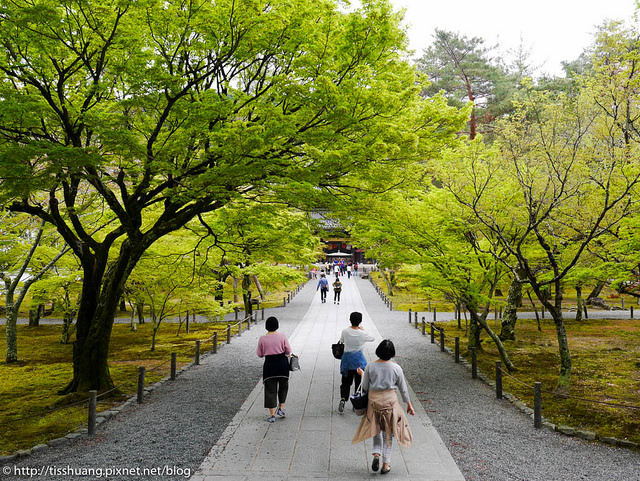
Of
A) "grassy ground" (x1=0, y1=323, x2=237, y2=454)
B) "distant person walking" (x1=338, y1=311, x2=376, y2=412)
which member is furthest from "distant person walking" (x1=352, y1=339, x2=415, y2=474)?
"grassy ground" (x1=0, y1=323, x2=237, y2=454)

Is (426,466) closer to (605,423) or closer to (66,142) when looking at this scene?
(605,423)

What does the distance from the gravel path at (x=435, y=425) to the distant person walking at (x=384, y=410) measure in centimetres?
118

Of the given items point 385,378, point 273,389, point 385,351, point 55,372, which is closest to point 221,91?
point 273,389

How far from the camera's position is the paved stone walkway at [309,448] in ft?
18.1

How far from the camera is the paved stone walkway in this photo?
5.50 metres

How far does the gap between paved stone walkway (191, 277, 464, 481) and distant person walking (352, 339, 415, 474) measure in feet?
1.25

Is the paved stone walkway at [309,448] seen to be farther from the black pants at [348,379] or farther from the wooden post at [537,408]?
the wooden post at [537,408]

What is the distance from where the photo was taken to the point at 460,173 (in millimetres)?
10688

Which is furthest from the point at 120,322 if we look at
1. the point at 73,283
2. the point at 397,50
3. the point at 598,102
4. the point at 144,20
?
the point at 598,102

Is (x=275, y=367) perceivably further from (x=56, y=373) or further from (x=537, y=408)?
(x=56, y=373)

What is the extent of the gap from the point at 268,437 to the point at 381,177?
5.29 m

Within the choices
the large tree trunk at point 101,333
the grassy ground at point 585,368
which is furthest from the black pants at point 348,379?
the large tree trunk at point 101,333

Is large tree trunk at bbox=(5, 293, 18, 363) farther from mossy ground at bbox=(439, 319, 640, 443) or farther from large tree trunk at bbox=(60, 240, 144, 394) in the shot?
mossy ground at bbox=(439, 319, 640, 443)

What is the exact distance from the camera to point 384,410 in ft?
17.3
